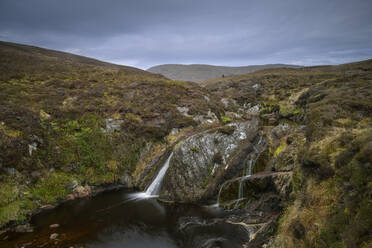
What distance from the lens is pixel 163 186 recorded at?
1548 centimetres

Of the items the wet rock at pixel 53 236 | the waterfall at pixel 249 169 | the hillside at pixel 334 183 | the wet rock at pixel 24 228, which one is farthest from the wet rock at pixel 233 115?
the wet rock at pixel 24 228

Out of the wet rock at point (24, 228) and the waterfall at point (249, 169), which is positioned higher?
the waterfall at point (249, 169)

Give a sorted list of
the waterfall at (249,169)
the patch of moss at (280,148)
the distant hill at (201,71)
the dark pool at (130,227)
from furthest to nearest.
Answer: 1. the distant hill at (201,71)
2. the patch of moss at (280,148)
3. the waterfall at (249,169)
4. the dark pool at (130,227)

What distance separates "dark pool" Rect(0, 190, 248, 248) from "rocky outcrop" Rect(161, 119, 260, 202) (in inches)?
44.3

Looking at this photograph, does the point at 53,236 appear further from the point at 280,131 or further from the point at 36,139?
the point at 280,131

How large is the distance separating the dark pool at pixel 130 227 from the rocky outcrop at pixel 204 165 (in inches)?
44.3

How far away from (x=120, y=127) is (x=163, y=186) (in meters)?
8.85

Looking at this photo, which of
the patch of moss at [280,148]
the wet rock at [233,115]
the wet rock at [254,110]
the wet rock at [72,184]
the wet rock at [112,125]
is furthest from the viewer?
the wet rock at [254,110]

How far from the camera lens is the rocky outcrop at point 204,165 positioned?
46.3ft

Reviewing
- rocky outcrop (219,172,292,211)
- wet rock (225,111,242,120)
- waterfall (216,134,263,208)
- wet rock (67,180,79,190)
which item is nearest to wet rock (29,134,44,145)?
wet rock (67,180,79,190)

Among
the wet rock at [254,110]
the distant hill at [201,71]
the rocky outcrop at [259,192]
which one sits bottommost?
the rocky outcrop at [259,192]

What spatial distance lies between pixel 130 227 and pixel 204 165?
688 centimetres

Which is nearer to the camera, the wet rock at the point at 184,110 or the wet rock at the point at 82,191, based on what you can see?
the wet rock at the point at 82,191

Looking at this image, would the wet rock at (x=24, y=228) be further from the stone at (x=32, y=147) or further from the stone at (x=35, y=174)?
the stone at (x=32, y=147)
